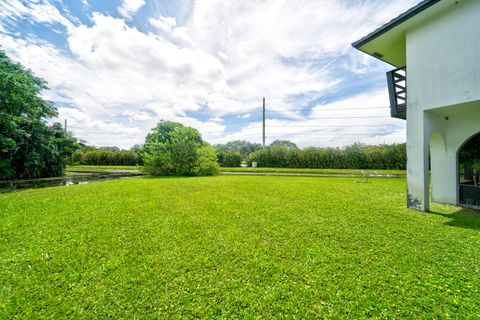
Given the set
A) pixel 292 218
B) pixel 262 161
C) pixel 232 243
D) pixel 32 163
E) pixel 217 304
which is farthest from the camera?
pixel 262 161

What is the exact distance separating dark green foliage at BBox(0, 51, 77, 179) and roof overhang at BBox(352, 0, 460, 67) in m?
15.1

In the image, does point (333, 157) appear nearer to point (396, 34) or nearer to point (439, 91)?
point (396, 34)

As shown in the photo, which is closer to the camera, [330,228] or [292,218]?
[330,228]

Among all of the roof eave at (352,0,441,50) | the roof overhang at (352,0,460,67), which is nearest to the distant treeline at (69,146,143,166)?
the roof eave at (352,0,441,50)

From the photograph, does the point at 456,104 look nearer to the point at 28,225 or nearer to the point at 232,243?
the point at 232,243

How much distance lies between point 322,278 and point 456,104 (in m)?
5.34

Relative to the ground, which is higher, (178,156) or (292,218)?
(178,156)

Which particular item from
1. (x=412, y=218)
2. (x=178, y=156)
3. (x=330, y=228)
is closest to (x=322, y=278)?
(x=330, y=228)

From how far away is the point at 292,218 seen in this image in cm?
436

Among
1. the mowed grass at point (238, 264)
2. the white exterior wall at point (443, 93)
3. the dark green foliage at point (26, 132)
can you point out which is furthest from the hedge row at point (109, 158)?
the white exterior wall at point (443, 93)

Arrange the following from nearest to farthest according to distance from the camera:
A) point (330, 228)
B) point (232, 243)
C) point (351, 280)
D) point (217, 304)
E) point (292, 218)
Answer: point (217, 304) → point (351, 280) → point (232, 243) → point (330, 228) → point (292, 218)

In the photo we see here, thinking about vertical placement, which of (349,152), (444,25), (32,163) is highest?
(444,25)

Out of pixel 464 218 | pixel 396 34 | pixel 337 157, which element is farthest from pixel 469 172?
pixel 337 157

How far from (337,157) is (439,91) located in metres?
18.0
